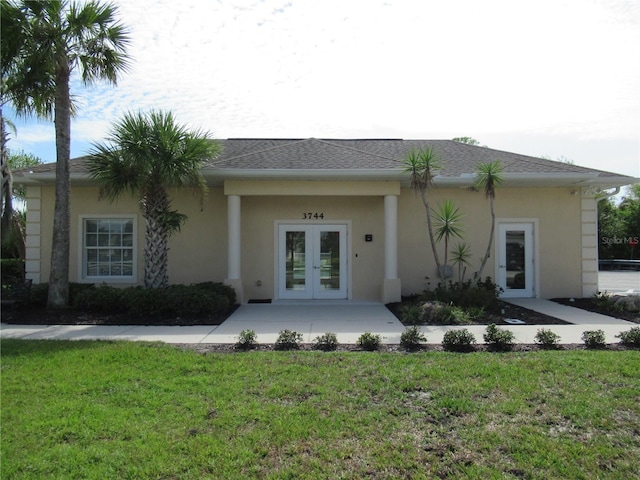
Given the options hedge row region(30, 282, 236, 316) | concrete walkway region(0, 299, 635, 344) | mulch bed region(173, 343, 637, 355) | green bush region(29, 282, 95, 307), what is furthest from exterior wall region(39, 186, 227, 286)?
mulch bed region(173, 343, 637, 355)

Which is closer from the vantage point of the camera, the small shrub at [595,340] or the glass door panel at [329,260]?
the small shrub at [595,340]

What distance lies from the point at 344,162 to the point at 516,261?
20.4ft

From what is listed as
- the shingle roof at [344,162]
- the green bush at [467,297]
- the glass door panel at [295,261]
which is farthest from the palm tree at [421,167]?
the glass door panel at [295,261]

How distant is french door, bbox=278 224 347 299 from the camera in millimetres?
12781

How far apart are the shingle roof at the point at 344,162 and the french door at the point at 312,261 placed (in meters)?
2.09

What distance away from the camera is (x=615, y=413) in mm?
4270

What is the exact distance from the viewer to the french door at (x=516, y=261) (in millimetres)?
12992

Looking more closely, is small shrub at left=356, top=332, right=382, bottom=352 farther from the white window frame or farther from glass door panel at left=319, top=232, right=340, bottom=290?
the white window frame

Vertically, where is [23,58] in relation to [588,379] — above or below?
above

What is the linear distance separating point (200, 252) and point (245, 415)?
9112 mm

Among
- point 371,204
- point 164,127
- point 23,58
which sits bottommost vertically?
point 371,204

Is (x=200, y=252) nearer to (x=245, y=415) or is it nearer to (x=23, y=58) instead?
(x=23, y=58)

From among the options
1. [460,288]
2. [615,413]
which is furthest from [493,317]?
[615,413]

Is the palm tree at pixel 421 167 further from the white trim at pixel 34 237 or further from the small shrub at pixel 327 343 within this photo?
the white trim at pixel 34 237
